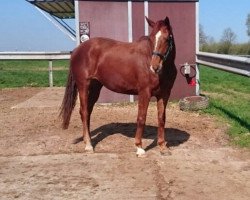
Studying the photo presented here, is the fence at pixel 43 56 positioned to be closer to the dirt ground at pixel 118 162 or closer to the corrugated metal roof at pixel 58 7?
the corrugated metal roof at pixel 58 7

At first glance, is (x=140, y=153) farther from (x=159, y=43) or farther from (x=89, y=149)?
(x=159, y=43)

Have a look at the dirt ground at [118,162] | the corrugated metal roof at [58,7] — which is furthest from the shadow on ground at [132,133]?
the corrugated metal roof at [58,7]

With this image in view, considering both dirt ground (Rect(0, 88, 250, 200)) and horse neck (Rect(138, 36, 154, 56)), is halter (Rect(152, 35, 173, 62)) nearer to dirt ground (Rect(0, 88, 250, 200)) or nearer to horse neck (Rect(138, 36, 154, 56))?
horse neck (Rect(138, 36, 154, 56))

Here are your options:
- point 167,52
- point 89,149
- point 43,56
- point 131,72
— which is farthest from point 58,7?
point 167,52

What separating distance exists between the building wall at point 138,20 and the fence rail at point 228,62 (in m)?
0.52

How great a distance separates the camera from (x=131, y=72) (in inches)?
233

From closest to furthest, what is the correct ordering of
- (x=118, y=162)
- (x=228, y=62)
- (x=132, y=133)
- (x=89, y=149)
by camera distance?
(x=118, y=162)
(x=89, y=149)
(x=132, y=133)
(x=228, y=62)

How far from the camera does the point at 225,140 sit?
657cm

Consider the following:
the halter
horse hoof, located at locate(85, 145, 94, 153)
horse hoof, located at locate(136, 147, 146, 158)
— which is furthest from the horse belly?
horse hoof, located at locate(85, 145, 94, 153)

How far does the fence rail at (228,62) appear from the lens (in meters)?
6.51

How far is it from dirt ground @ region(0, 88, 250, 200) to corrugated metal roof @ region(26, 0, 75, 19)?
18.7 ft

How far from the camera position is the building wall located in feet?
32.1

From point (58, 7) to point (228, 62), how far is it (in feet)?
28.8

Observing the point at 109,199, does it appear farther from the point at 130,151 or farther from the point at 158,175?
the point at 130,151
